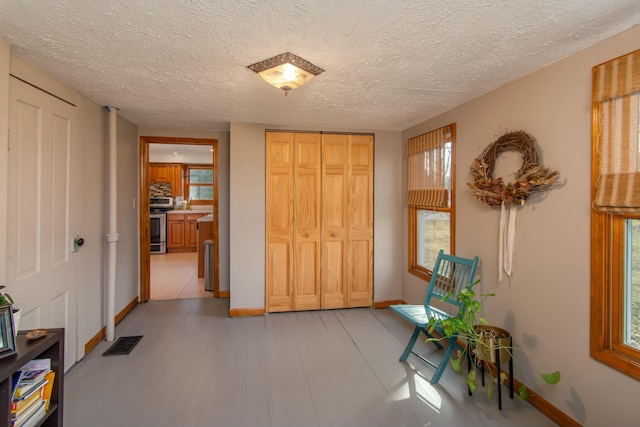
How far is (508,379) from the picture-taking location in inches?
91.6

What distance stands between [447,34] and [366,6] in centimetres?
53

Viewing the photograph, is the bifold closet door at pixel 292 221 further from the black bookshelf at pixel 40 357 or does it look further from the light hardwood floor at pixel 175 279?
the black bookshelf at pixel 40 357

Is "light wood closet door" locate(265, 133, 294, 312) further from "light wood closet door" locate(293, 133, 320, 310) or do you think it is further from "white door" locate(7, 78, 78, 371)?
"white door" locate(7, 78, 78, 371)

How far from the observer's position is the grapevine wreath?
81.4 inches

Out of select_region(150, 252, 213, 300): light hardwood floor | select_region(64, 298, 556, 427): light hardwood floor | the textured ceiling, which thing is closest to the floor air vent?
select_region(64, 298, 556, 427): light hardwood floor

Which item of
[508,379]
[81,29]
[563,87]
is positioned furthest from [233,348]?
[563,87]

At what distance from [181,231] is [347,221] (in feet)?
18.2

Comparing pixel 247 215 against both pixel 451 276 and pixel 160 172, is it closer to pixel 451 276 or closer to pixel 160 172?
pixel 451 276

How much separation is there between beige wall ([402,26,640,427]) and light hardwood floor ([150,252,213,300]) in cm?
381

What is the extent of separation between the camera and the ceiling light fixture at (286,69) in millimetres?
1950

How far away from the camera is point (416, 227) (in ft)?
12.6

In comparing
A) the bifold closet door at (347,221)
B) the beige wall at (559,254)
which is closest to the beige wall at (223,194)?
the bifold closet door at (347,221)

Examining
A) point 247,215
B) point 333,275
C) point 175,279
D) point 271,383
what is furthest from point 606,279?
point 175,279

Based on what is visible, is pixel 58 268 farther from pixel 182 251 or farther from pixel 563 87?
pixel 182 251
